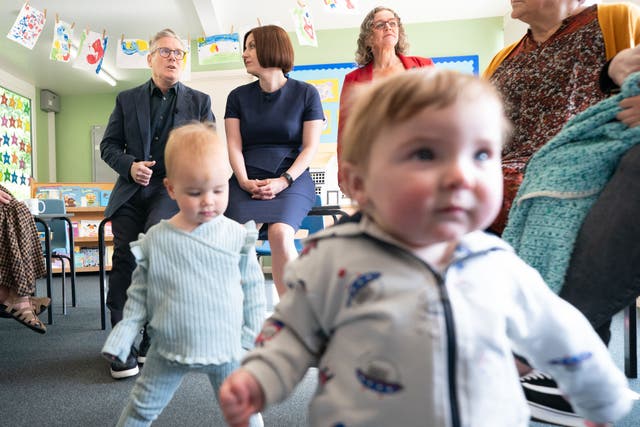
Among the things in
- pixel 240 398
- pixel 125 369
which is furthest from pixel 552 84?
pixel 125 369

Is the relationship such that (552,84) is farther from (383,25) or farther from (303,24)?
(303,24)

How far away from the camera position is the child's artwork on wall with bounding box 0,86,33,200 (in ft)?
18.2

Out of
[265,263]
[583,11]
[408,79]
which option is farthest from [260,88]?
[265,263]

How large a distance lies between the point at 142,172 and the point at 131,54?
1.98 meters

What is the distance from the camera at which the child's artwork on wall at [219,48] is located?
12.0 feet

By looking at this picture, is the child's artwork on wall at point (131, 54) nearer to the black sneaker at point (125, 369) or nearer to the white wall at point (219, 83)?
the white wall at point (219, 83)

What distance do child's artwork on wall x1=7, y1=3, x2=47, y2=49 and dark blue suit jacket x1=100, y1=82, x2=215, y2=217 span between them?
1.75 m

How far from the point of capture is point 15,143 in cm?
582

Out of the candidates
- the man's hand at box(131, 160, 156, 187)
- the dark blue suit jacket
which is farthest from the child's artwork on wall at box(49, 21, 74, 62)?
the man's hand at box(131, 160, 156, 187)

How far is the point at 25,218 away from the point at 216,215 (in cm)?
160

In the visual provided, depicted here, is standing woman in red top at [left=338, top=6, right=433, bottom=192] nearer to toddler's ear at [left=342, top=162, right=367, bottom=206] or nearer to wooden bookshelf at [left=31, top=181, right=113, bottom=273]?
toddler's ear at [left=342, top=162, right=367, bottom=206]

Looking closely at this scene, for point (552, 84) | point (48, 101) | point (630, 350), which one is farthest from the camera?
point (48, 101)

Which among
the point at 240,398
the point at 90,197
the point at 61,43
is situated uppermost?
the point at 61,43

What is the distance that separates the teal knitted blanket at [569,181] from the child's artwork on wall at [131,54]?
10.0 feet
